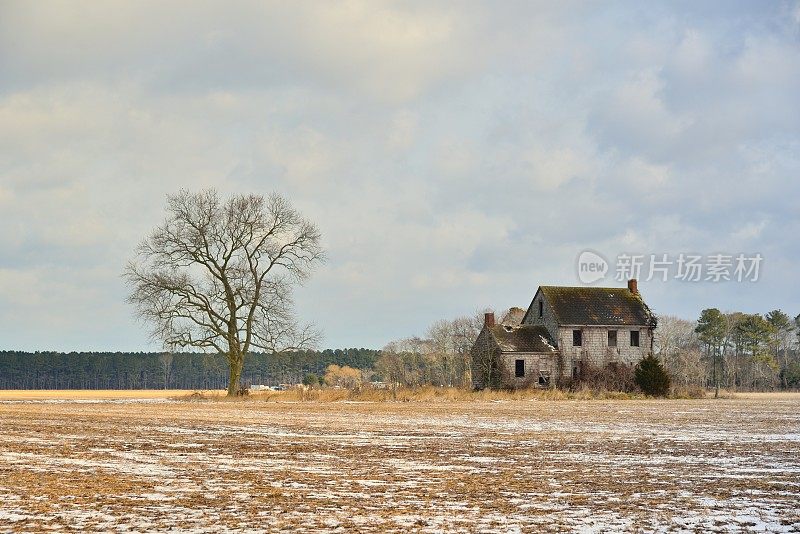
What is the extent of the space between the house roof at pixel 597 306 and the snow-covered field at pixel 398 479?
1776 inches

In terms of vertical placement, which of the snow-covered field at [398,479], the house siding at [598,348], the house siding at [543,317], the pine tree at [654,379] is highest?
the house siding at [543,317]

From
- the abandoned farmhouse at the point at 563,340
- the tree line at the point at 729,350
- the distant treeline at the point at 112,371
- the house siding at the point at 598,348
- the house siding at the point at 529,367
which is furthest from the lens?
the distant treeline at the point at 112,371

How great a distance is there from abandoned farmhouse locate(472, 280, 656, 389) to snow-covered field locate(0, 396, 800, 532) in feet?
141

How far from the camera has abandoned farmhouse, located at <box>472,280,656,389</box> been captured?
2721 inches

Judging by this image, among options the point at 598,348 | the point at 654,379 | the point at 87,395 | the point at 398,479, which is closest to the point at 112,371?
the point at 87,395

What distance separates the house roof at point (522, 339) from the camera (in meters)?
69.2

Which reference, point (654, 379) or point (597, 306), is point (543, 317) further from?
point (654, 379)

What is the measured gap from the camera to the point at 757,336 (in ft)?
379

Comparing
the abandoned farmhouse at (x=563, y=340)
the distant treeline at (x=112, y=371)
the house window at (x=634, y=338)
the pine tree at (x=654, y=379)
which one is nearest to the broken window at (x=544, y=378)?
the abandoned farmhouse at (x=563, y=340)

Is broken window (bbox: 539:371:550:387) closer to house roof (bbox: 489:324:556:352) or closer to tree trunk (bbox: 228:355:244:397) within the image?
house roof (bbox: 489:324:556:352)

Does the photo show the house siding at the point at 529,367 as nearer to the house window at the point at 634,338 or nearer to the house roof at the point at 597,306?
the house roof at the point at 597,306

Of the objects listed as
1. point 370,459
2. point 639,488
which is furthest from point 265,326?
point 639,488

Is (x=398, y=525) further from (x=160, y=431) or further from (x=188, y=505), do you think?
(x=160, y=431)

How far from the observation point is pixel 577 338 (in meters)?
70.9
